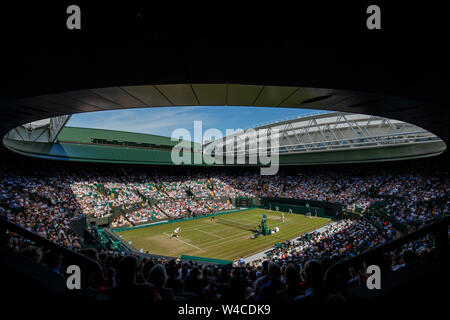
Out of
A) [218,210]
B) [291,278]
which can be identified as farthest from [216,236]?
[291,278]

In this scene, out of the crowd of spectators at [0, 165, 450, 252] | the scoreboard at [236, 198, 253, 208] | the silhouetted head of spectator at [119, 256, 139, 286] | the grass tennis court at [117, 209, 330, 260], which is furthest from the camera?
the scoreboard at [236, 198, 253, 208]

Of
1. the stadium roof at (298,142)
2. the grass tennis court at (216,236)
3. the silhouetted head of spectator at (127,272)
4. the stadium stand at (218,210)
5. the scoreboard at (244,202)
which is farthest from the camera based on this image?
the scoreboard at (244,202)

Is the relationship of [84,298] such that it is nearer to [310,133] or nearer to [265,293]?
[265,293]

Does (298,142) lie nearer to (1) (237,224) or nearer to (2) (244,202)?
(2) (244,202)

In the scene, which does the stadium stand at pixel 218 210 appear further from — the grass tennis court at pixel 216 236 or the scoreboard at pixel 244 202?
the grass tennis court at pixel 216 236

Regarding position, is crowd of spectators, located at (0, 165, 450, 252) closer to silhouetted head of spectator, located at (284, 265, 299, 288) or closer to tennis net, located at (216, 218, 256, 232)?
tennis net, located at (216, 218, 256, 232)

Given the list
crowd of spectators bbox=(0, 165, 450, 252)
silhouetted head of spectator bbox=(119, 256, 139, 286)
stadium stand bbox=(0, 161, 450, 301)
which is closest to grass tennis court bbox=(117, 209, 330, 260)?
stadium stand bbox=(0, 161, 450, 301)

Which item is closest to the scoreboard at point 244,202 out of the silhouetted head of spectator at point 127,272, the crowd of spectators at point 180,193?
the crowd of spectators at point 180,193
